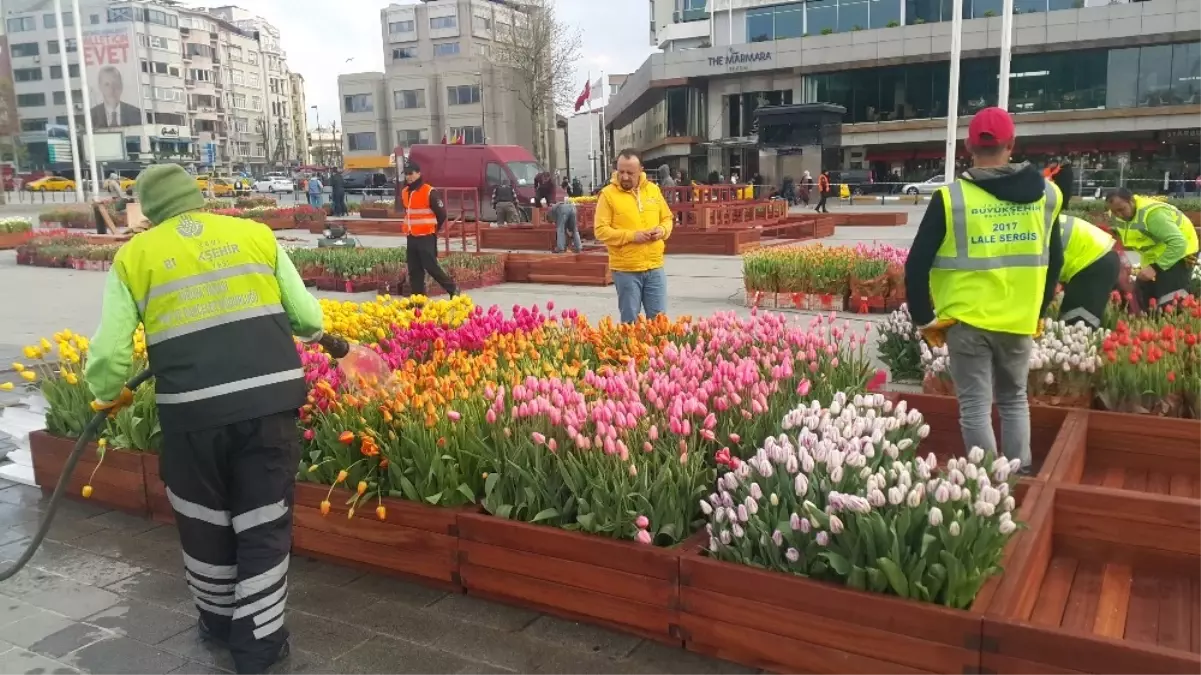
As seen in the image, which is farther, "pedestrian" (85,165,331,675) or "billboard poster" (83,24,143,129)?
"billboard poster" (83,24,143,129)

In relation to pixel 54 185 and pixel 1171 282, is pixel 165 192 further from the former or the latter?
pixel 54 185

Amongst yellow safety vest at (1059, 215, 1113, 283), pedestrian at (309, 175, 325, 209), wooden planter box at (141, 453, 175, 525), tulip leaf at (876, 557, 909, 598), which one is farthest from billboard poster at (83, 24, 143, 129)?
tulip leaf at (876, 557, 909, 598)

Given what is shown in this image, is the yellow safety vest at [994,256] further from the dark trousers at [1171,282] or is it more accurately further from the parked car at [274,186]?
the parked car at [274,186]

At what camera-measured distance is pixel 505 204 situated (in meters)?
27.5

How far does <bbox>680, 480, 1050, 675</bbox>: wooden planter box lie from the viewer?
2768 mm

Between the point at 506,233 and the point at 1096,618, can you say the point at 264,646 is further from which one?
the point at 506,233

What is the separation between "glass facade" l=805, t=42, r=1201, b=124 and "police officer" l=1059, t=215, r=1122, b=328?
47.1 meters

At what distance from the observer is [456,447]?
390 cm

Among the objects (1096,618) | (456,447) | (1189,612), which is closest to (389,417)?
(456,447)

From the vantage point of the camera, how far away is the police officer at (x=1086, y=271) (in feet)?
19.0

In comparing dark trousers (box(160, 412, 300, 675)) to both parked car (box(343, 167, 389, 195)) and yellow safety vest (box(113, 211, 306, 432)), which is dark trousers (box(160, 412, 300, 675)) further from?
parked car (box(343, 167, 389, 195))

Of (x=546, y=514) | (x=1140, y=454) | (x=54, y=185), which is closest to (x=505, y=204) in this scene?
(x=1140, y=454)

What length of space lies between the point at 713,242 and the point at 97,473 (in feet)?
48.6

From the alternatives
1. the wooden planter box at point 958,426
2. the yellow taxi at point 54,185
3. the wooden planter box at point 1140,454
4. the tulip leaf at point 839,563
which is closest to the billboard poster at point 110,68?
the yellow taxi at point 54,185
